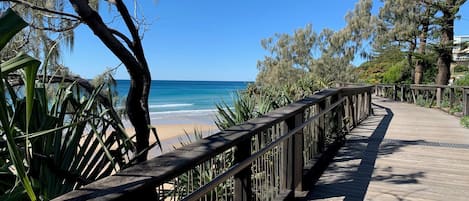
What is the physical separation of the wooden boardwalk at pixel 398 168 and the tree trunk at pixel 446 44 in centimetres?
869

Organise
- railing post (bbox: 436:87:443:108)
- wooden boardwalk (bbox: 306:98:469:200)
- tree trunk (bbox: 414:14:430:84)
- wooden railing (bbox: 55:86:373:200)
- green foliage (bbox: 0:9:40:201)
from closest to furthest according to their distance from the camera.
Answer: green foliage (bbox: 0:9:40:201), wooden railing (bbox: 55:86:373:200), wooden boardwalk (bbox: 306:98:469:200), railing post (bbox: 436:87:443:108), tree trunk (bbox: 414:14:430:84)

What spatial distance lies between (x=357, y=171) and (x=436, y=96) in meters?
9.55

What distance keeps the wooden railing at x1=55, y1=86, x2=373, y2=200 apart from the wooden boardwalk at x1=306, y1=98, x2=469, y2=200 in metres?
0.23

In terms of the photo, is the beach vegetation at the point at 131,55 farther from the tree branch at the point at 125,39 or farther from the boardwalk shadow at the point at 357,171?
the boardwalk shadow at the point at 357,171

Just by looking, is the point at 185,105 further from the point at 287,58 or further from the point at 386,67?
the point at 386,67

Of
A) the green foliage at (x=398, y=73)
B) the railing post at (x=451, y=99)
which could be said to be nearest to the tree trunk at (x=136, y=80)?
the railing post at (x=451, y=99)

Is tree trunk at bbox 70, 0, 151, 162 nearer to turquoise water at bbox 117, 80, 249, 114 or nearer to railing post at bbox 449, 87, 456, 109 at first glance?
turquoise water at bbox 117, 80, 249, 114

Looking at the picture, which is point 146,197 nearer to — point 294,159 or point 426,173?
point 294,159

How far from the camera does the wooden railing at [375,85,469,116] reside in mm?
9258

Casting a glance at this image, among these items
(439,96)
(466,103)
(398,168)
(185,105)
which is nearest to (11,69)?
(398,168)

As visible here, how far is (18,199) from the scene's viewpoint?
1.31m

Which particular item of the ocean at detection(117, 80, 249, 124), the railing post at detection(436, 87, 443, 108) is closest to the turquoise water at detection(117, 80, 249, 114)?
the ocean at detection(117, 80, 249, 124)

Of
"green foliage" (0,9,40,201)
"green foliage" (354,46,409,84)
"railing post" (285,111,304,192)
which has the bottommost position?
"railing post" (285,111,304,192)

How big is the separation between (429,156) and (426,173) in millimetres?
885
